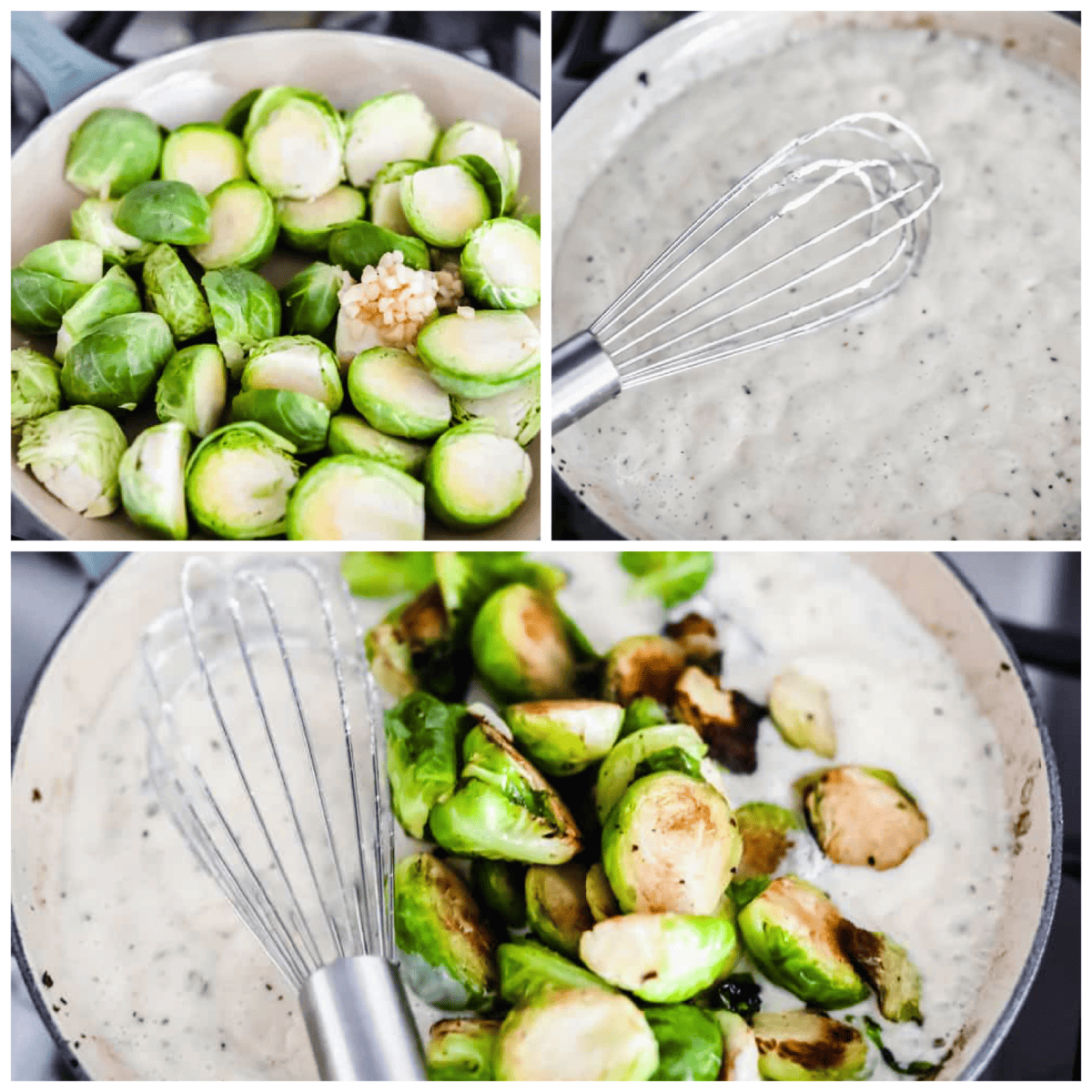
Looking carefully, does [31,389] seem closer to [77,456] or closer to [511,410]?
[77,456]

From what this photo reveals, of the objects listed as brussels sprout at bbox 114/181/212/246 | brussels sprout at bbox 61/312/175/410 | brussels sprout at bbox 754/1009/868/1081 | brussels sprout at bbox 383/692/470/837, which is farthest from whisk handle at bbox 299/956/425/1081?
brussels sprout at bbox 114/181/212/246

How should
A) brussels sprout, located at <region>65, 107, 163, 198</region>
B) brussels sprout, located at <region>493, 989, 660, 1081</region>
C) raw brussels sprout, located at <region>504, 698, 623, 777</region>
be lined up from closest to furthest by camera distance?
brussels sprout, located at <region>493, 989, 660, 1081</region> → raw brussels sprout, located at <region>504, 698, 623, 777</region> → brussels sprout, located at <region>65, 107, 163, 198</region>

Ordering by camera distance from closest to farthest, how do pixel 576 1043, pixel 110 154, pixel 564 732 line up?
pixel 576 1043, pixel 564 732, pixel 110 154

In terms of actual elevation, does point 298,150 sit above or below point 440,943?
above

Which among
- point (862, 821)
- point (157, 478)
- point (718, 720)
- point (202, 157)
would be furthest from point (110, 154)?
point (862, 821)

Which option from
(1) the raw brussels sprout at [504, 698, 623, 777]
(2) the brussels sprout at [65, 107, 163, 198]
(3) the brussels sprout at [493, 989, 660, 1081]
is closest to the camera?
(3) the brussels sprout at [493, 989, 660, 1081]

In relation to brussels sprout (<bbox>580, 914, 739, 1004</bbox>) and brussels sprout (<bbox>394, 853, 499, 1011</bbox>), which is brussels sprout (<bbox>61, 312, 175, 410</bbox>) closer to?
brussels sprout (<bbox>394, 853, 499, 1011</bbox>)

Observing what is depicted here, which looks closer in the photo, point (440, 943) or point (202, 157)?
point (440, 943)

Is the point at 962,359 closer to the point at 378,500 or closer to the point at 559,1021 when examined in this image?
the point at 378,500
